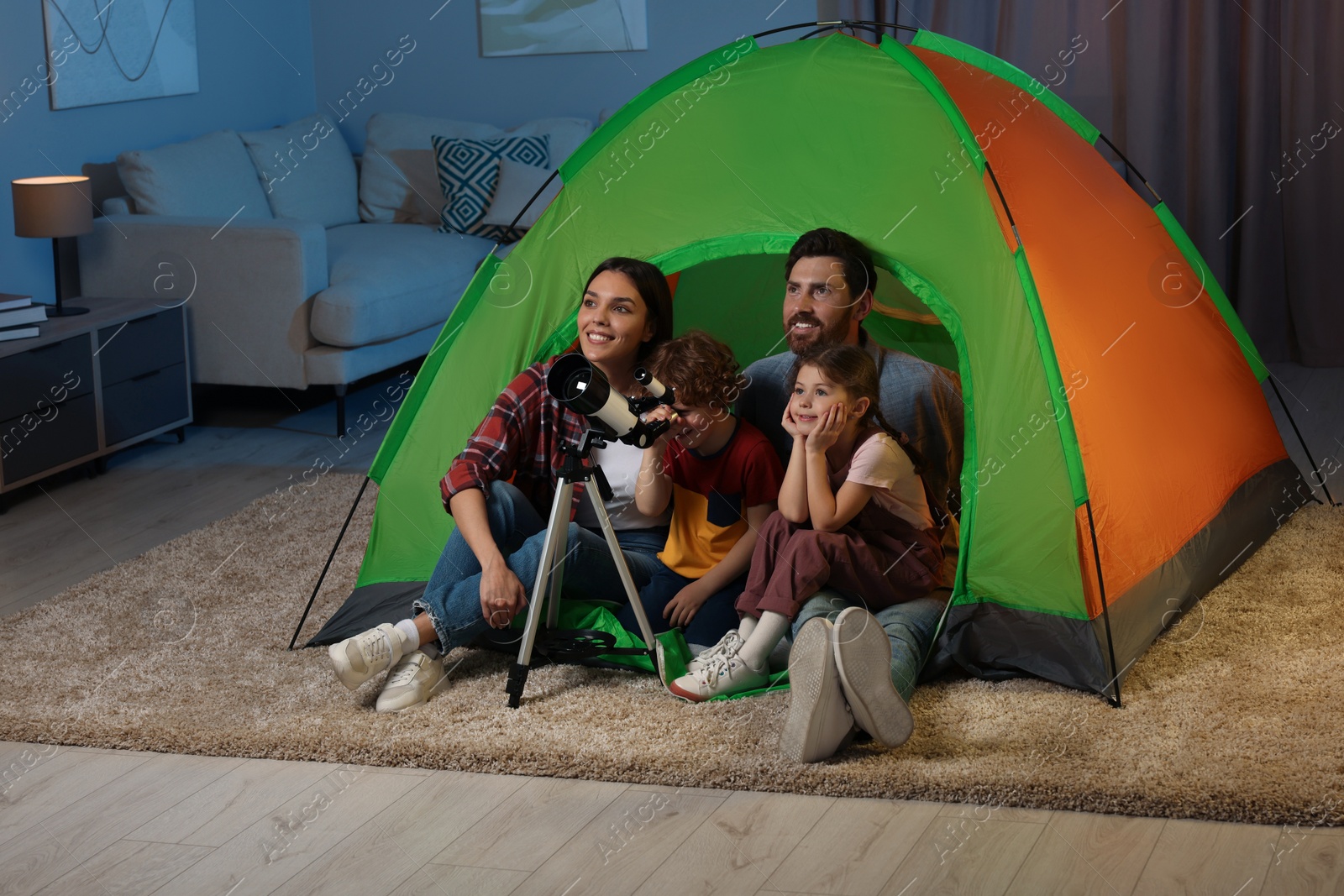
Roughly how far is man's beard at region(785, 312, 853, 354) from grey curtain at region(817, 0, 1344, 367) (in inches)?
93.5

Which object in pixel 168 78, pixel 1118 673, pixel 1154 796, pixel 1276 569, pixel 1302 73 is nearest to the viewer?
pixel 1154 796

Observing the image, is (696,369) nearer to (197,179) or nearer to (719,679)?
(719,679)

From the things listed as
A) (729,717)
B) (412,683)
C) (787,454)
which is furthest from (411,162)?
(729,717)

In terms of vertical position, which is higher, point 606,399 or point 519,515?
point 606,399

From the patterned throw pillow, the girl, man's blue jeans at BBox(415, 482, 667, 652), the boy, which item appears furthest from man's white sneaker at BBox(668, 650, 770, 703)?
the patterned throw pillow

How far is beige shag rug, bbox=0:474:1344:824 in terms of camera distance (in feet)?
5.81

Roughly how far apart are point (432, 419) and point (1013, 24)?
2737 millimetres

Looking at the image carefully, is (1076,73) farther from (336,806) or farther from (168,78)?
(336,806)

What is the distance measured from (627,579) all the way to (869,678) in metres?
0.43

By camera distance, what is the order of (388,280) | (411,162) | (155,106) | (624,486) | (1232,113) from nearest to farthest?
1. (624,486)
2. (388,280)
3. (1232,113)
4. (155,106)
5. (411,162)

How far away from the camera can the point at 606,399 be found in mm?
1901

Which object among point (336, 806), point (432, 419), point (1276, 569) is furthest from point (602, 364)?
point (1276, 569)

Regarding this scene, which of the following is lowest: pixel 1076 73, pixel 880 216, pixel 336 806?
pixel 336 806

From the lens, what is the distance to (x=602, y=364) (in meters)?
2.21
